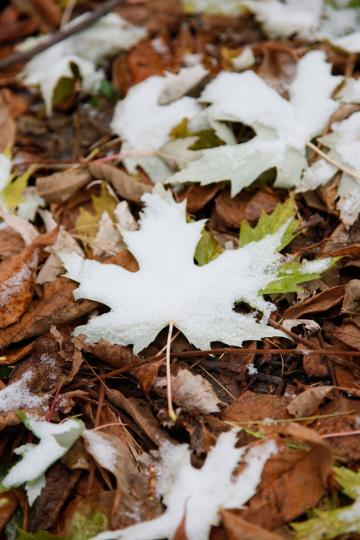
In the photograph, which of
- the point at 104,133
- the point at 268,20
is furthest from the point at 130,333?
the point at 268,20

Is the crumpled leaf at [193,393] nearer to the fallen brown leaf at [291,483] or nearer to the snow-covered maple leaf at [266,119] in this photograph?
the fallen brown leaf at [291,483]

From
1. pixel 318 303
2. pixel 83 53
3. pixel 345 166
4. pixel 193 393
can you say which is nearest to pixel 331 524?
pixel 193 393

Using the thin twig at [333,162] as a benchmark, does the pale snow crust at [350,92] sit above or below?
→ above

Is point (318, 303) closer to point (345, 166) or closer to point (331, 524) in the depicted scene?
point (345, 166)

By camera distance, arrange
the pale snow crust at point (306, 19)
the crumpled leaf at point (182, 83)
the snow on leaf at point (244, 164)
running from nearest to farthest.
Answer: the snow on leaf at point (244, 164) < the crumpled leaf at point (182, 83) < the pale snow crust at point (306, 19)

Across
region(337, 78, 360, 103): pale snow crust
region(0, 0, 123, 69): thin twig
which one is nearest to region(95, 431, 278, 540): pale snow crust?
region(337, 78, 360, 103): pale snow crust

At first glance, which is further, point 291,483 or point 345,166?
point 345,166

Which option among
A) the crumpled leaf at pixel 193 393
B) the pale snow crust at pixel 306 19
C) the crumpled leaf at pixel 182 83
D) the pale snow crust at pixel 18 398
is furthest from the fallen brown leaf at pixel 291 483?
the pale snow crust at pixel 306 19

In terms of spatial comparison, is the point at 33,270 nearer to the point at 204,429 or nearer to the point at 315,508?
the point at 204,429
